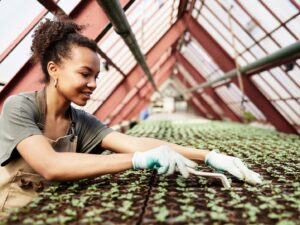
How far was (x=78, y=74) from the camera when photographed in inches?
90.4

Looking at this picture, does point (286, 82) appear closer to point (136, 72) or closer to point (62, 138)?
point (136, 72)

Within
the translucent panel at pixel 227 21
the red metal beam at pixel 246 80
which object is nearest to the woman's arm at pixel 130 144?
the translucent panel at pixel 227 21

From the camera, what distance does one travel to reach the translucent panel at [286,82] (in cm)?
830

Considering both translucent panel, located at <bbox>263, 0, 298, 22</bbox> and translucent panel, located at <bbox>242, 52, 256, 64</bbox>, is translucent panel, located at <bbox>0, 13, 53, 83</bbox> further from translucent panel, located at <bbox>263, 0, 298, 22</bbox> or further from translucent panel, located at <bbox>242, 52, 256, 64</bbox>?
translucent panel, located at <bbox>242, 52, 256, 64</bbox>

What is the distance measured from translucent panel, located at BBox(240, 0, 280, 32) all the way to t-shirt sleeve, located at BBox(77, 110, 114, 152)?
5.51 m

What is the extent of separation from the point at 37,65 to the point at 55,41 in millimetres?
2597

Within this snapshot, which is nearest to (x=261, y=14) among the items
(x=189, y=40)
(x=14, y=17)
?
(x=14, y=17)

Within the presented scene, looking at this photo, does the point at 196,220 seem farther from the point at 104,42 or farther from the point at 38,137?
the point at 104,42

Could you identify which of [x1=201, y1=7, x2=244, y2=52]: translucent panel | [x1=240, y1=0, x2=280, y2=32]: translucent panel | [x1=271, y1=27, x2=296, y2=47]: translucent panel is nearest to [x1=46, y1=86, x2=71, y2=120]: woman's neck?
[x1=240, y1=0, x2=280, y2=32]: translucent panel

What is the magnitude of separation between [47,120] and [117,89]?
992cm

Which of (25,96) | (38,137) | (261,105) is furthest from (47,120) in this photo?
(261,105)

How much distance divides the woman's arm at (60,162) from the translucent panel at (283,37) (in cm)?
607

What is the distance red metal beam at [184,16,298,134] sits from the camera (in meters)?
10.3

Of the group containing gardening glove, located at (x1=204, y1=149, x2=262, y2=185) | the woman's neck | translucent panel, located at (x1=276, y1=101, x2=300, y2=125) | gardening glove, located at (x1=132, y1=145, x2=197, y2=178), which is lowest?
the woman's neck
